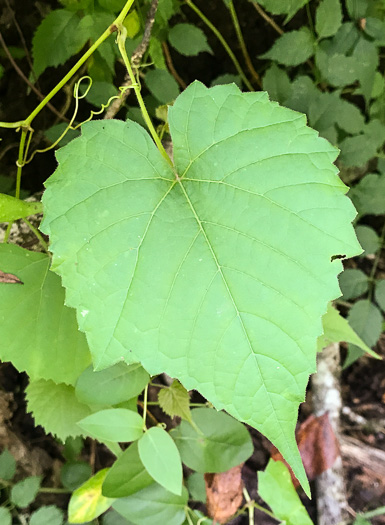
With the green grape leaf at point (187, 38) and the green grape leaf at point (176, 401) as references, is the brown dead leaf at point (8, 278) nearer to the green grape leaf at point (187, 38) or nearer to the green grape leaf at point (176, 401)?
the green grape leaf at point (176, 401)

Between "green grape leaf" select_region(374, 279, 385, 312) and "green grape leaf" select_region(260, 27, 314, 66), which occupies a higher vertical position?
"green grape leaf" select_region(260, 27, 314, 66)

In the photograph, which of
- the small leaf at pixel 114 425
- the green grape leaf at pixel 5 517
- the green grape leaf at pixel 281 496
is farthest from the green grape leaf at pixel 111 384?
the green grape leaf at pixel 5 517

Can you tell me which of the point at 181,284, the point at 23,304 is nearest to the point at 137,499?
the point at 23,304

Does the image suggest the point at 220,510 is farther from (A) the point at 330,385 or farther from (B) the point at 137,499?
(A) the point at 330,385

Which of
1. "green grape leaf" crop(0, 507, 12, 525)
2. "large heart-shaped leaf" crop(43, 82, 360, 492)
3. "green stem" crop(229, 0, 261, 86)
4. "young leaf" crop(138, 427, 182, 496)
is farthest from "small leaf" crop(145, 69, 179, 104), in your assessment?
"green grape leaf" crop(0, 507, 12, 525)

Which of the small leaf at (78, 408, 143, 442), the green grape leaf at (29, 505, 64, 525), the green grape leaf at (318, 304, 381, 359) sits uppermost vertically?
the green grape leaf at (318, 304, 381, 359)

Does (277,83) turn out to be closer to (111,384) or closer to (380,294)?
(380,294)

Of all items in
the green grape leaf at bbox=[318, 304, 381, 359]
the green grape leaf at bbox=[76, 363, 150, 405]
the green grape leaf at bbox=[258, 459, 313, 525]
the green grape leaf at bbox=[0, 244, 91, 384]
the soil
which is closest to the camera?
the green grape leaf at bbox=[0, 244, 91, 384]

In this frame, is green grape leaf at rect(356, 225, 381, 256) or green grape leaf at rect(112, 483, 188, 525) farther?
green grape leaf at rect(356, 225, 381, 256)

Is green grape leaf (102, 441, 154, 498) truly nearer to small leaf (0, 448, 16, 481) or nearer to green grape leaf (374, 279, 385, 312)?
small leaf (0, 448, 16, 481)
